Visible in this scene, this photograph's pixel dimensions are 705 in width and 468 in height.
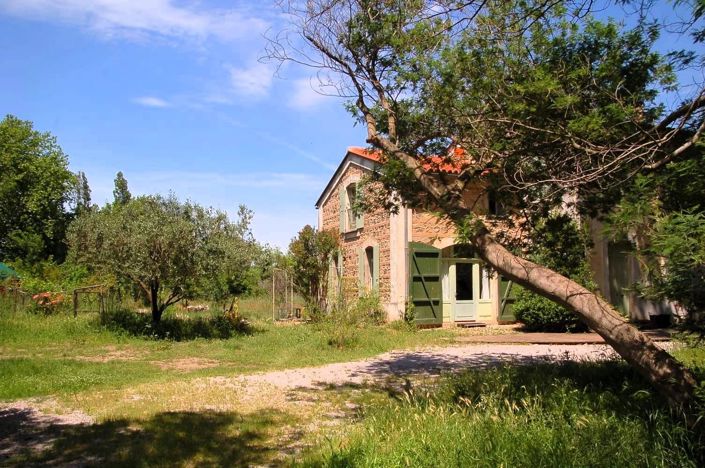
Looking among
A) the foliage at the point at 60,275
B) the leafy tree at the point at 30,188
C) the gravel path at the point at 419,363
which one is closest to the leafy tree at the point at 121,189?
the leafy tree at the point at 30,188

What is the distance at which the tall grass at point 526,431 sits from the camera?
3.89m

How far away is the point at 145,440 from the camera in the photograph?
17.6 ft

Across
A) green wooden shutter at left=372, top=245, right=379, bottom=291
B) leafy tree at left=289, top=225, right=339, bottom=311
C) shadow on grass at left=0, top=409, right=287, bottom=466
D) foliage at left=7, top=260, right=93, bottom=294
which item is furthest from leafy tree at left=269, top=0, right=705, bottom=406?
foliage at left=7, top=260, right=93, bottom=294

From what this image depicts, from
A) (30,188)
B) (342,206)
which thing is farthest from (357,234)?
(30,188)

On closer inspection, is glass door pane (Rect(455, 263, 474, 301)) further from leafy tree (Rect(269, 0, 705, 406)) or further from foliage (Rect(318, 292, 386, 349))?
leafy tree (Rect(269, 0, 705, 406))

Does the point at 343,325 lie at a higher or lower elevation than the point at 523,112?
lower

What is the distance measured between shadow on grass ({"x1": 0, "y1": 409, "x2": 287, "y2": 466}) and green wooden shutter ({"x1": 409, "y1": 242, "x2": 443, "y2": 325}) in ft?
33.9

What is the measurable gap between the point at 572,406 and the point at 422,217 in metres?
12.1

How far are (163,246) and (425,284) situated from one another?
749 cm

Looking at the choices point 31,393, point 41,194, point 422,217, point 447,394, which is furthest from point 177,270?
point 41,194

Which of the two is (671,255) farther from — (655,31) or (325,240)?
(325,240)

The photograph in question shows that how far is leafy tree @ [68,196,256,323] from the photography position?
13039 millimetres

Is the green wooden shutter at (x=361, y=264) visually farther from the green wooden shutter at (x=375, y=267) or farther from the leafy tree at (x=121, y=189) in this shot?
the leafy tree at (x=121, y=189)

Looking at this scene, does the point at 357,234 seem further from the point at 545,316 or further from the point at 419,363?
the point at 419,363
